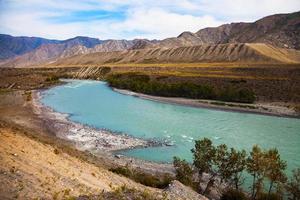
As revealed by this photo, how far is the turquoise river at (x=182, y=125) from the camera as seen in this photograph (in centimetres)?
4562

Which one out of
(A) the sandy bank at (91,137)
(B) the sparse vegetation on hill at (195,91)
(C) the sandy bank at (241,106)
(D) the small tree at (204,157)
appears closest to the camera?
(D) the small tree at (204,157)

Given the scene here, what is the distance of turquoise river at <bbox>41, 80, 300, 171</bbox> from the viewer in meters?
45.6

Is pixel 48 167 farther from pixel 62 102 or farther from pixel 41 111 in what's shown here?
pixel 62 102

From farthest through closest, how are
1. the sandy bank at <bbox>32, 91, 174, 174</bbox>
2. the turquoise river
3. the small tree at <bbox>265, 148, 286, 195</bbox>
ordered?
1. the turquoise river
2. the sandy bank at <bbox>32, 91, 174, 174</bbox>
3. the small tree at <bbox>265, 148, 286, 195</bbox>

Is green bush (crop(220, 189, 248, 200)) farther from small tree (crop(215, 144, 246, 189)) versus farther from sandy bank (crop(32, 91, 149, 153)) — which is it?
sandy bank (crop(32, 91, 149, 153))

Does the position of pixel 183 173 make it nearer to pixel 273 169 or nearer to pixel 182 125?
pixel 273 169

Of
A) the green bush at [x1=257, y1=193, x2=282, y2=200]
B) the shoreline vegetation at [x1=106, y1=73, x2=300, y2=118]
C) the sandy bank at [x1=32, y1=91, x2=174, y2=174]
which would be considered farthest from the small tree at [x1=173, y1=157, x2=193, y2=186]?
the shoreline vegetation at [x1=106, y1=73, x2=300, y2=118]

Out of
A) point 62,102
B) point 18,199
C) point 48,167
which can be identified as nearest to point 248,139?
point 48,167

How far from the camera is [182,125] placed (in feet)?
202

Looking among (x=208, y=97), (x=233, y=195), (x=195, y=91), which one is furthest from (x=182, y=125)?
(x=233, y=195)

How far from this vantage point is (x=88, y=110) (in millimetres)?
78062

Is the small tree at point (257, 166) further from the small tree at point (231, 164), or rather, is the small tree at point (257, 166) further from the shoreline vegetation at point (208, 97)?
the shoreline vegetation at point (208, 97)

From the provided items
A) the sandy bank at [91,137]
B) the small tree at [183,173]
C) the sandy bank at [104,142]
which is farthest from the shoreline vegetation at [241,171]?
the sandy bank at [91,137]

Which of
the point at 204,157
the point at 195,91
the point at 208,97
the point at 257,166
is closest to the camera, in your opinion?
the point at 257,166
